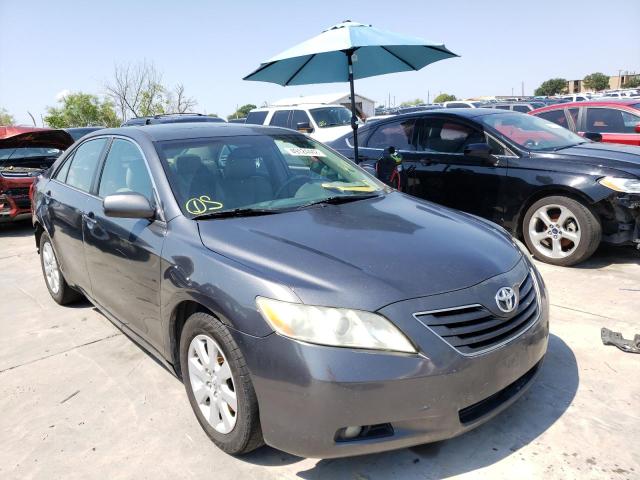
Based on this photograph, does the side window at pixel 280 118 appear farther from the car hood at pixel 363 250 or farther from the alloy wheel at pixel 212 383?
the alloy wheel at pixel 212 383

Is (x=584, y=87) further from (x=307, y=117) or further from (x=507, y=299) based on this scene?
(x=507, y=299)

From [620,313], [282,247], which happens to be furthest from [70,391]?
[620,313]

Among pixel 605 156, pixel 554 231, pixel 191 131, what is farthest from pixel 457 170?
pixel 191 131

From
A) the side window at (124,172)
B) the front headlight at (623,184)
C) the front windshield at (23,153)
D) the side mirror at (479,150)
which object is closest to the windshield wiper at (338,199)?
the side window at (124,172)

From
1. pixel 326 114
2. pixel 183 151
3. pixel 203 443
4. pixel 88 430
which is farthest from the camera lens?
pixel 326 114

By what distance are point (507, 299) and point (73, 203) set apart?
3.17m

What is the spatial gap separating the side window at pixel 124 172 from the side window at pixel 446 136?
12.3 ft

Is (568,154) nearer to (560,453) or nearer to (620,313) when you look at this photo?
(620,313)

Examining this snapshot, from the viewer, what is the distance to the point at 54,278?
4.71 m

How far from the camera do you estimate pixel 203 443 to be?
2611mm

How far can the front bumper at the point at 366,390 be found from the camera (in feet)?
6.55

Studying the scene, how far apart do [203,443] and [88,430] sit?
0.68 metres

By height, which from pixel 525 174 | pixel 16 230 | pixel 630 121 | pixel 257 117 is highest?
pixel 257 117

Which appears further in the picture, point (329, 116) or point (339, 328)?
point (329, 116)
